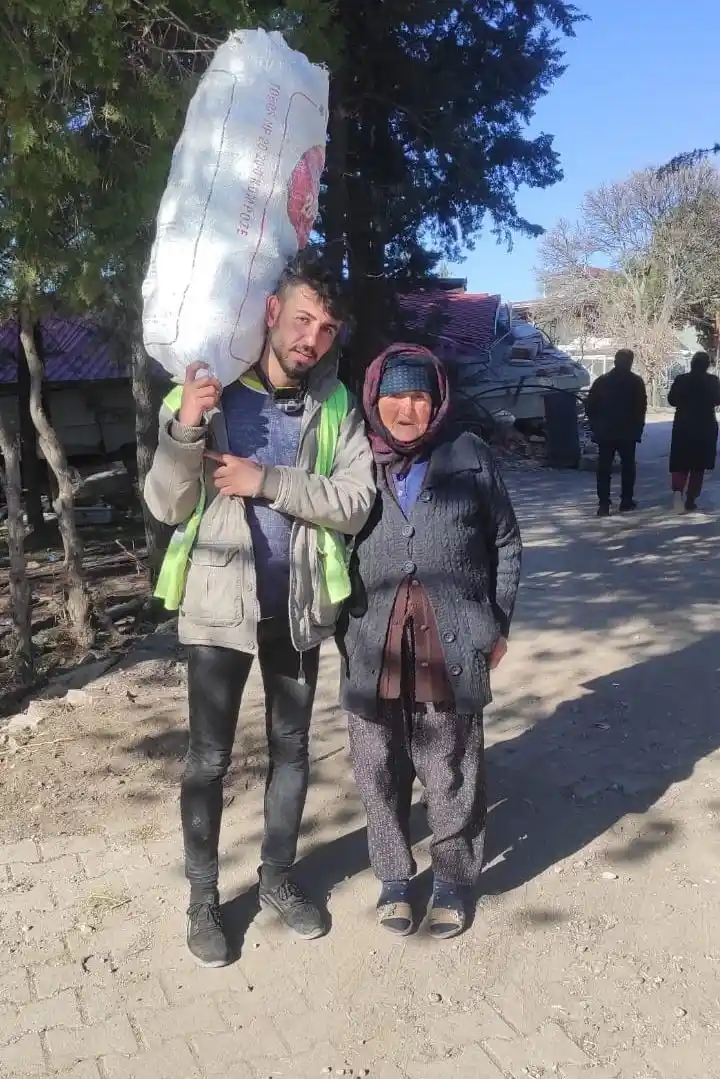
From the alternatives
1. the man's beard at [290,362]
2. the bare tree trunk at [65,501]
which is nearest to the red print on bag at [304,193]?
the man's beard at [290,362]

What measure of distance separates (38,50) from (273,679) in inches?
112

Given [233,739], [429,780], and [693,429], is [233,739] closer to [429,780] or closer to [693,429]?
[429,780]

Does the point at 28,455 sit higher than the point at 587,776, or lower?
higher

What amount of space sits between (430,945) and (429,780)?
1.57 feet

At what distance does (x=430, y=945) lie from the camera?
2.85 metres

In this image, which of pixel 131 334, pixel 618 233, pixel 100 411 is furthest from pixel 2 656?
pixel 618 233

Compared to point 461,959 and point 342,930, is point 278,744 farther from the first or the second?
point 461,959

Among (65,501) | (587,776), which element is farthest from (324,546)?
(65,501)

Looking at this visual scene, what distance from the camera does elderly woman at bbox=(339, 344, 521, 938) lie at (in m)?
2.74

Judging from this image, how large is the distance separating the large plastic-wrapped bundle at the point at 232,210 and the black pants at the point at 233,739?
785 millimetres

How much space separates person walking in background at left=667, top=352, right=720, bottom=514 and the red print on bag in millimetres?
8037

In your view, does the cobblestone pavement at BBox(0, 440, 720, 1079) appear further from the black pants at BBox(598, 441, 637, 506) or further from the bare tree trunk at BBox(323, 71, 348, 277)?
the black pants at BBox(598, 441, 637, 506)

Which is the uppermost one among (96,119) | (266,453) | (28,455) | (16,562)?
(96,119)

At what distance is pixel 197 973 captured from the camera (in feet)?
8.98
